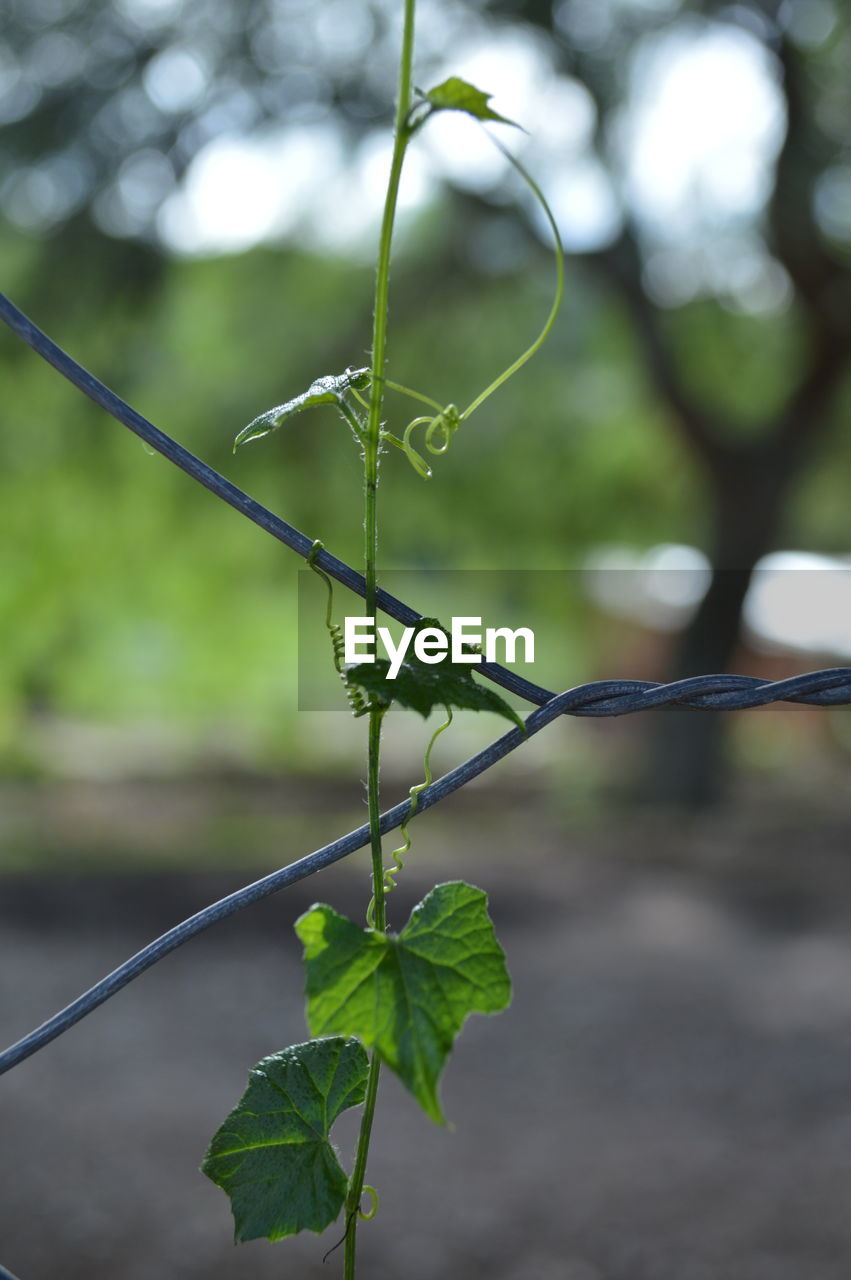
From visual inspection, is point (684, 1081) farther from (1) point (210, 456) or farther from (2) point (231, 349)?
(2) point (231, 349)

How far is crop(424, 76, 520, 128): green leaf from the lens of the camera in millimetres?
392

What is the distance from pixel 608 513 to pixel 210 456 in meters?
1.99

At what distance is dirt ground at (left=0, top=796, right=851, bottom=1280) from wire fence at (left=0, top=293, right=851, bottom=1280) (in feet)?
6.42

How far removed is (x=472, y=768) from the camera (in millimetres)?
440

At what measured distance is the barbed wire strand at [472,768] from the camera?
431mm

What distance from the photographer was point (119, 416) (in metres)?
0.42

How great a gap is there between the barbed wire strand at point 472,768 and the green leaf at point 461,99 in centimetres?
21

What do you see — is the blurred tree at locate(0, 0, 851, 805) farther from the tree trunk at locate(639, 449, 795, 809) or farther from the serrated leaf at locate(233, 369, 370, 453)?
the serrated leaf at locate(233, 369, 370, 453)

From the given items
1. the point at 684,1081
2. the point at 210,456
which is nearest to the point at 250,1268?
the point at 684,1081

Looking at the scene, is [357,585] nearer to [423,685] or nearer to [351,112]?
[423,685]

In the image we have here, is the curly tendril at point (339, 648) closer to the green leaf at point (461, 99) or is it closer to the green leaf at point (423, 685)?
the green leaf at point (423, 685)

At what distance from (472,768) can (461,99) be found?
0.78 ft

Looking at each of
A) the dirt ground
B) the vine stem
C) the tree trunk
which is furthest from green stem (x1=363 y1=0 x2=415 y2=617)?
the tree trunk

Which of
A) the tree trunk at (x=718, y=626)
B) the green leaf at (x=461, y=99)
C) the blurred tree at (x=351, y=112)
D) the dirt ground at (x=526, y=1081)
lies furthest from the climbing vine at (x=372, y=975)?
the tree trunk at (x=718, y=626)
